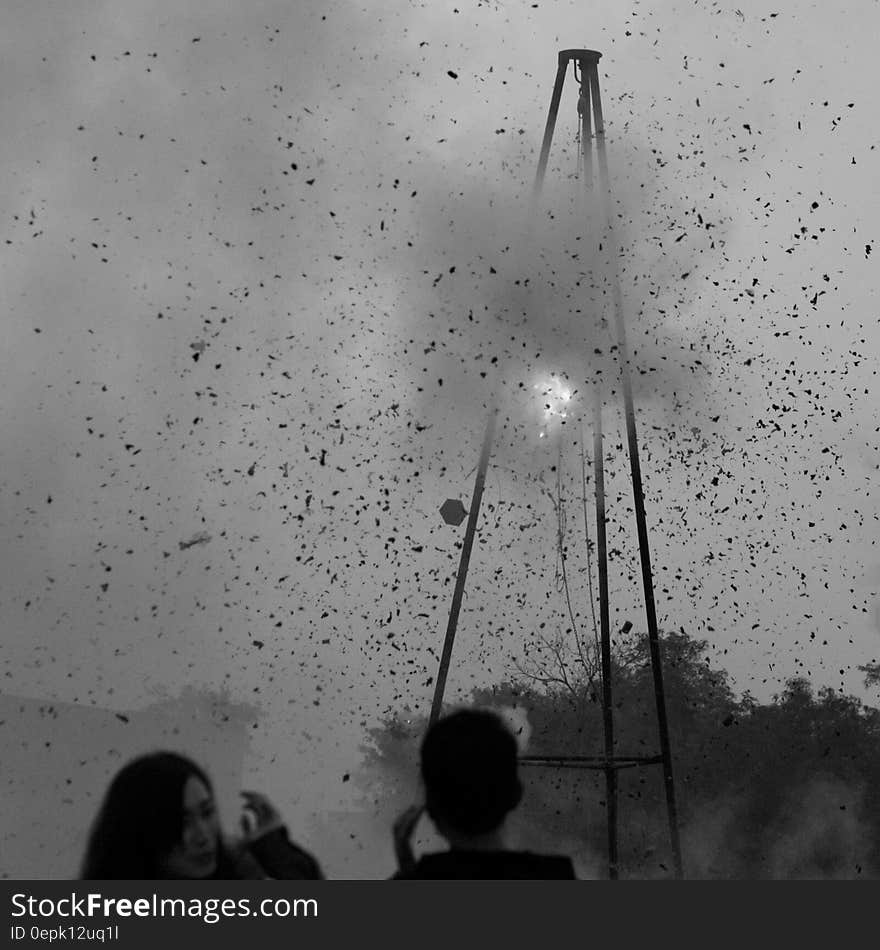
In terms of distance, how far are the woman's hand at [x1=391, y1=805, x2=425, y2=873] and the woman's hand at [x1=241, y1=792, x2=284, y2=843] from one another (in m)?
0.39

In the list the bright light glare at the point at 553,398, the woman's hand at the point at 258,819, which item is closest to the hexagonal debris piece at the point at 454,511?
the bright light glare at the point at 553,398

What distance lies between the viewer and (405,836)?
415 cm

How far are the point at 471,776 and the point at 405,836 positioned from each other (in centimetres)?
35

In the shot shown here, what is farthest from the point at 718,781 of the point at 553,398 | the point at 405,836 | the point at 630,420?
the point at 405,836

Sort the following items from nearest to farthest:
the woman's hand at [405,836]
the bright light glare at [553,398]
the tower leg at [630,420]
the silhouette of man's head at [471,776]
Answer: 1. the silhouette of man's head at [471,776]
2. the woman's hand at [405,836]
3. the tower leg at [630,420]
4. the bright light glare at [553,398]

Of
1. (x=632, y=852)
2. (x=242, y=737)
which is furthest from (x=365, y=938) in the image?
(x=242, y=737)

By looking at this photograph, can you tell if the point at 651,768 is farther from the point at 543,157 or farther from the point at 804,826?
the point at 543,157

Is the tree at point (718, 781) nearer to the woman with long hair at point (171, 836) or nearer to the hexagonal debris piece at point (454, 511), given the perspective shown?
the hexagonal debris piece at point (454, 511)

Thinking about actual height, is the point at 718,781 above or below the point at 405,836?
above

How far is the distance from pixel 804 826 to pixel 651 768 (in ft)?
13.6

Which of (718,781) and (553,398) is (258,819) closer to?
(553,398)

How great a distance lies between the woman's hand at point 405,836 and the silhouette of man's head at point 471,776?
0.15 m

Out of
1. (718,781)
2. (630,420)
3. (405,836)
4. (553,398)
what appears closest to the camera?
(405,836)

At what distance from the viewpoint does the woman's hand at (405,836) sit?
4121mm
